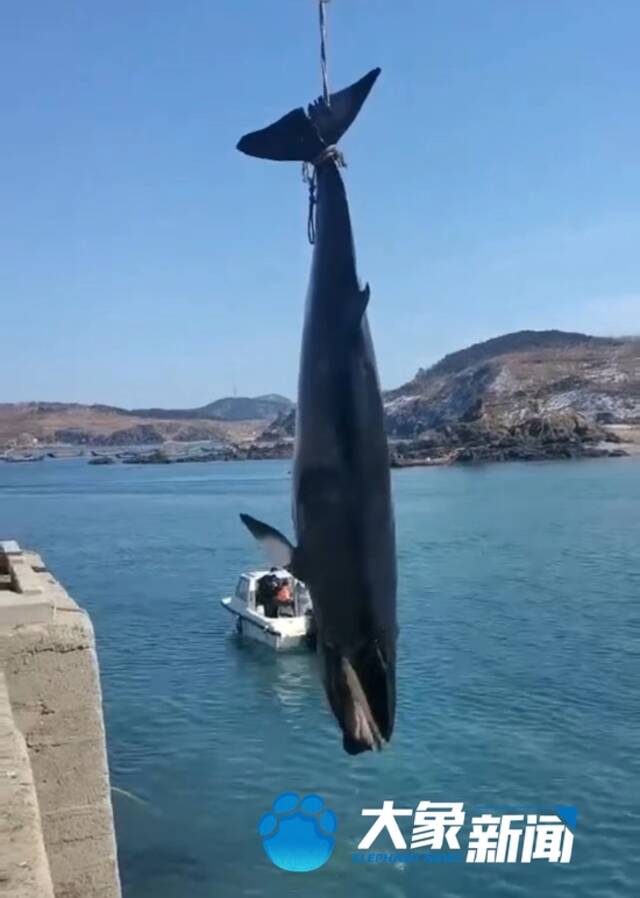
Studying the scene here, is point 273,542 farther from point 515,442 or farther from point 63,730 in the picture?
point 515,442

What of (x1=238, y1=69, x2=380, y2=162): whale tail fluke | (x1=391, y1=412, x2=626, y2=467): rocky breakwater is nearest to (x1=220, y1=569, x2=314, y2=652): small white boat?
(x1=238, y1=69, x2=380, y2=162): whale tail fluke

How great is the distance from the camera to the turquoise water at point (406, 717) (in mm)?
15320

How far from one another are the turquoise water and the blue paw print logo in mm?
198

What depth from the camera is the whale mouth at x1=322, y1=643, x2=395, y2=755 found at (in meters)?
2.08

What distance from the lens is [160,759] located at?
65.9 feet

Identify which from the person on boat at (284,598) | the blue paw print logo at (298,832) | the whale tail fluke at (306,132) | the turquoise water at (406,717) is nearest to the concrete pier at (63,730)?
the turquoise water at (406,717)

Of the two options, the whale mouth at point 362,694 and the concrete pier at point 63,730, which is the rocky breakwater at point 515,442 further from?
the whale mouth at point 362,694

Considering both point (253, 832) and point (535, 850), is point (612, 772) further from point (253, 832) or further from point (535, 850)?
point (253, 832)

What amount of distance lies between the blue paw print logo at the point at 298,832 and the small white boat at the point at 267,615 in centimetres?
758

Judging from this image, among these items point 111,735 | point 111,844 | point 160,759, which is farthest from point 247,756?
point 111,844

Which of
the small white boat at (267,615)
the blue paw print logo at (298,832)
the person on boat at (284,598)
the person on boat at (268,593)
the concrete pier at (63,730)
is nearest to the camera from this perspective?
the concrete pier at (63,730)

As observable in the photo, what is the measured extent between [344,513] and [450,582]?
38.8 meters

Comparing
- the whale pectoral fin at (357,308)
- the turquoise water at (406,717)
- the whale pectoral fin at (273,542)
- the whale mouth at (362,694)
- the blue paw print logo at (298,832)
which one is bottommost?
the blue paw print logo at (298,832)

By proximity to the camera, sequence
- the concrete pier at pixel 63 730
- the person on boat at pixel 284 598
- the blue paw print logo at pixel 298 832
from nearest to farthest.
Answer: the concrete pier at pixel 63 730, the blue paw print logo at pixel 298 832, the person on boat at pixel 284 598
